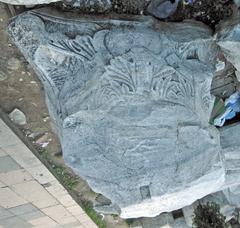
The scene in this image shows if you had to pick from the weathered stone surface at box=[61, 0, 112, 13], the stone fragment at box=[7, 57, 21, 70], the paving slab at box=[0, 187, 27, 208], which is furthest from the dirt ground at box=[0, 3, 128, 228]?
the weathered stone surface at box=[61, 0, 112, 13]

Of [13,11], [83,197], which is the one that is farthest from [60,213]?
[13,11]

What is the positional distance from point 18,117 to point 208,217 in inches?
55.5

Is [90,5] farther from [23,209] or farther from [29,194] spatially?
[23,209]

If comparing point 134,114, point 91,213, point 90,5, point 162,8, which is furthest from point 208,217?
point 91,213

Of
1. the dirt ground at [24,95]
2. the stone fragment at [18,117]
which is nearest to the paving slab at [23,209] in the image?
the dirt ground at [24,95]

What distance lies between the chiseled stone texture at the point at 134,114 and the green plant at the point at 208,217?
650 millimetres

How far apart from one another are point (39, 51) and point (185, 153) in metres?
0.79

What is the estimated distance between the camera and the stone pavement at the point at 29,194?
12.3 ft

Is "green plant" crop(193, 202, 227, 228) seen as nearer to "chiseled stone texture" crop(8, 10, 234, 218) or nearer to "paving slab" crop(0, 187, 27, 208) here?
"chiseled stone texture" crop(8, 10, 234, 218)

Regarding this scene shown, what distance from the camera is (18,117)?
3602 millimetres

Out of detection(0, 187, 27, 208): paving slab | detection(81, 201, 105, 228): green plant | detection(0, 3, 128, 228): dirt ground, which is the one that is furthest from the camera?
detection(81, 201, 105, 228): green plant

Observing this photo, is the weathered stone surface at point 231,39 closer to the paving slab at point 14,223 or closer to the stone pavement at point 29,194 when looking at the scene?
the stone pavement at point 29,194

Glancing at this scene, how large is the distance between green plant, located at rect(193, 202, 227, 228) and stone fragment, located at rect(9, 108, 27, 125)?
4.28ft

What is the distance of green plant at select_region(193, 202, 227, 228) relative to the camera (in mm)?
2877
